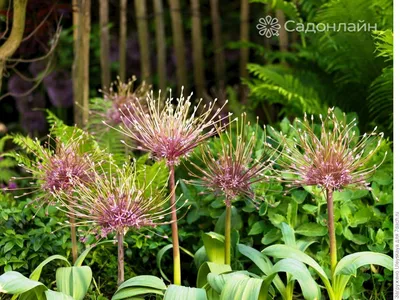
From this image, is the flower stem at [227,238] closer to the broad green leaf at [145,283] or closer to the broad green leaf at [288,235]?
the broad green leaf at [288,235]

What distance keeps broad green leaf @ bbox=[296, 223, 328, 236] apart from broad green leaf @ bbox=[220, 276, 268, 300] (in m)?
0.62

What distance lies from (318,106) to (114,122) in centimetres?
107

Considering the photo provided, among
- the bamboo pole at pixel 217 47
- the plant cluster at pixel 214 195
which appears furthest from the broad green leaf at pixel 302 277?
the bamboo pole at pixel 217 47

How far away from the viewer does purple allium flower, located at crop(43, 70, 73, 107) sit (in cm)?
489

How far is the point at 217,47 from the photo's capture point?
16.6 ft

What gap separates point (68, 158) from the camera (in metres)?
2.78

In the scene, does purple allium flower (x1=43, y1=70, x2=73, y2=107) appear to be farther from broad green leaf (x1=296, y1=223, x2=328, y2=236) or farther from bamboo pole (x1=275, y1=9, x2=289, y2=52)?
broad green leaf (x1=296, y1=223, x2=328, y2=236)

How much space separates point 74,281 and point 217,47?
2.78 meters

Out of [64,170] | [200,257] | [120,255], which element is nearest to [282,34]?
[200,257]

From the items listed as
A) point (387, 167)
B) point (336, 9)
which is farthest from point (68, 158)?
point (336, 9)

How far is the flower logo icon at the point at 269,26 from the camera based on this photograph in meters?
4.29

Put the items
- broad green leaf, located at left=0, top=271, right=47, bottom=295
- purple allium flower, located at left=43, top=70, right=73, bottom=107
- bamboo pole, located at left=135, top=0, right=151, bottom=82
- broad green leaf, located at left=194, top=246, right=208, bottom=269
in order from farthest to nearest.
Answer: purple allium flower, located at left=43, top=70, right=73, bottom=107
bamboo pole, located at left=135, top=0, right=151, bottom=82
broad green leaf, located at left=194, top=246, right=208, bottom=269
broad green leaf, located at left=0, top=271, right=47, bottom=295

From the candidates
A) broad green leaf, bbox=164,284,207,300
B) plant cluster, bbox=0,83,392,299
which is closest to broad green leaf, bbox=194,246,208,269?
plant cluster, bbox=0,83,392,299

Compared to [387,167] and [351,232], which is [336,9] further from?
[351,232]
